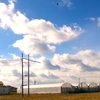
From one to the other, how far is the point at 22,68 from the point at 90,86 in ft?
156

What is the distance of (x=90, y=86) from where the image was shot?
10306 centimetres

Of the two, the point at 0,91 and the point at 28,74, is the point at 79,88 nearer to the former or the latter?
the point at 0,91

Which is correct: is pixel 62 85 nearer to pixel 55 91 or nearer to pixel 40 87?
pixel 55 91

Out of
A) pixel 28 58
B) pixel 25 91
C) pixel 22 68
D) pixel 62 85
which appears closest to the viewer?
pixel 22 68

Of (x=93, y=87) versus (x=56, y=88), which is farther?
(x=93, y=87)

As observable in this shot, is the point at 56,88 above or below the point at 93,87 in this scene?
below

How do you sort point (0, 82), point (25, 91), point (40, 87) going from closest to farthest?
1. point (40, 87)
2. point (25, 91)
3. point (0, 82)

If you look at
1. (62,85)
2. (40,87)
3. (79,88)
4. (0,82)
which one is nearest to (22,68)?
(62,85)

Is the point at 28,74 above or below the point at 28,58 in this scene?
below

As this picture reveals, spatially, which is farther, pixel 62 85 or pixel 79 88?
pixel 79 88

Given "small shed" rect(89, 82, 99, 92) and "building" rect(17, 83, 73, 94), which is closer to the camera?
"building" rect(17, 83, 73, 94)

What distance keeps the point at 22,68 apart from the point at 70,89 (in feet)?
108

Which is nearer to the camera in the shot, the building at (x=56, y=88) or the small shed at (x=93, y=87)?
the building at (x=56, y=88)

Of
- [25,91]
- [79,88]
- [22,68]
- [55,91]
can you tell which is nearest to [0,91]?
[25,91]
